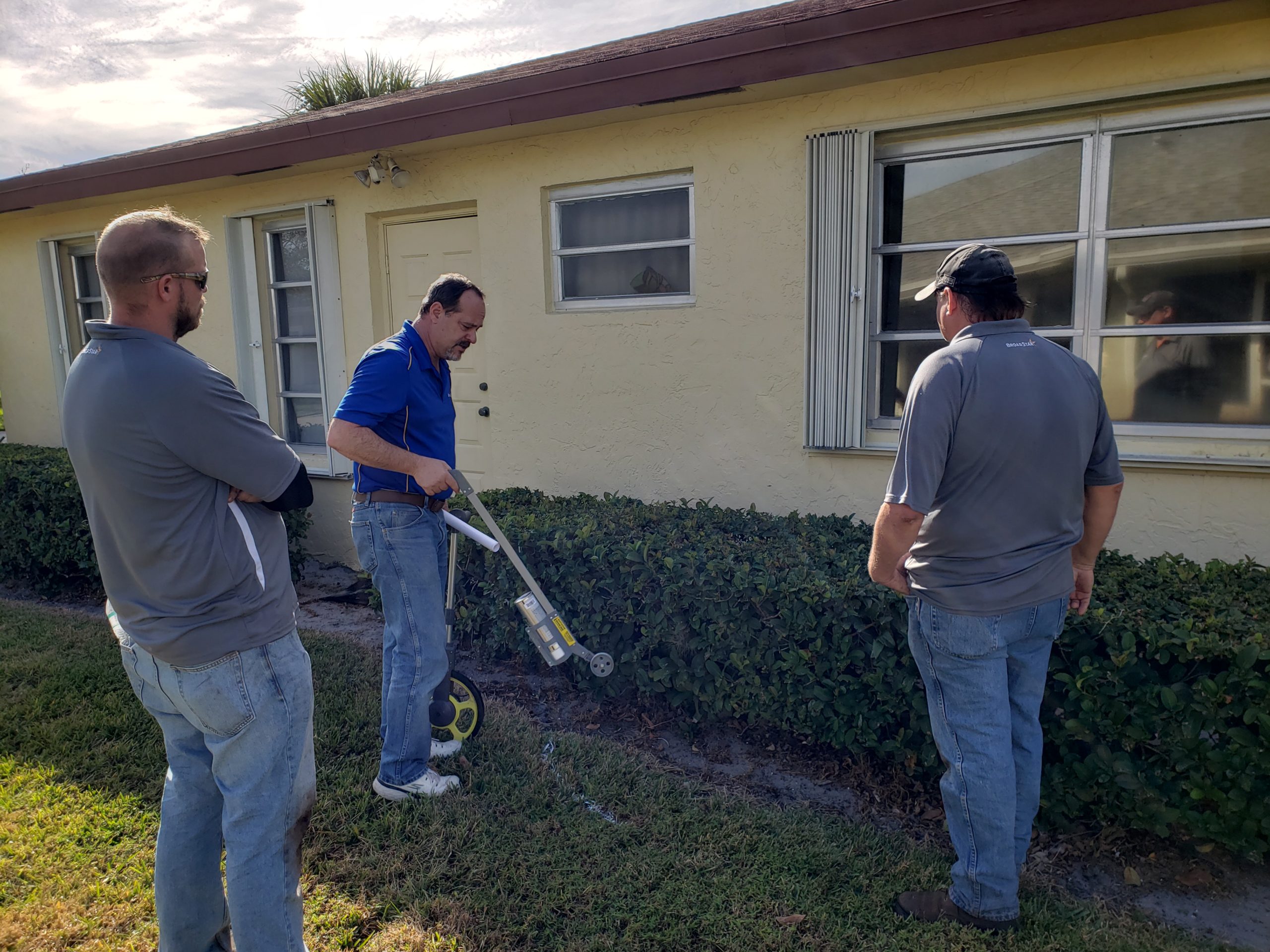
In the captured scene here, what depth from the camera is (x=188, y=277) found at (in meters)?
2.07

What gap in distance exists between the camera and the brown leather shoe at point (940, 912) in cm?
257

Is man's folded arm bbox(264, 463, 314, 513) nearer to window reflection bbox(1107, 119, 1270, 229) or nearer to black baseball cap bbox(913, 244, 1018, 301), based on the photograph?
black baseball cap bbox(913, 244, 1018, 301)

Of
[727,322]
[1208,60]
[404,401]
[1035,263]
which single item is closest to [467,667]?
[404,401]

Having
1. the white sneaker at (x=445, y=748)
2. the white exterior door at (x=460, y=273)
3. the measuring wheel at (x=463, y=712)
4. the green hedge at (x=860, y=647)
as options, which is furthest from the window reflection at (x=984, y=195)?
the white sneaker at (x=445, y=748)

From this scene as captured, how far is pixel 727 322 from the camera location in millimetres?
4930

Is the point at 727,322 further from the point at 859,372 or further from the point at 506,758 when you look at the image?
the point at 506,758

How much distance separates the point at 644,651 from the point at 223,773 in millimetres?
2168

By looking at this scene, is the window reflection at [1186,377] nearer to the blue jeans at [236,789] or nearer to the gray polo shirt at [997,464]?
the gray polo shirt at [997,464]

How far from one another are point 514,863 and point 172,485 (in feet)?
6.01

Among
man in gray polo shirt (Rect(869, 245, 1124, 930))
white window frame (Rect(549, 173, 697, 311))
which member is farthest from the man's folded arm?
white window frame (Rect(549, 173, 697, 311))

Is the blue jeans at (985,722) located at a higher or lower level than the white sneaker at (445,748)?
higher

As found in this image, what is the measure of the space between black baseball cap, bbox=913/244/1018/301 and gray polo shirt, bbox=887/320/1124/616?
0.11 m

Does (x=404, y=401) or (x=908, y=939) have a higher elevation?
(x=404, y=401)

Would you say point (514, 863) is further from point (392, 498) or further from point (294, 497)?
point (294, 497)
